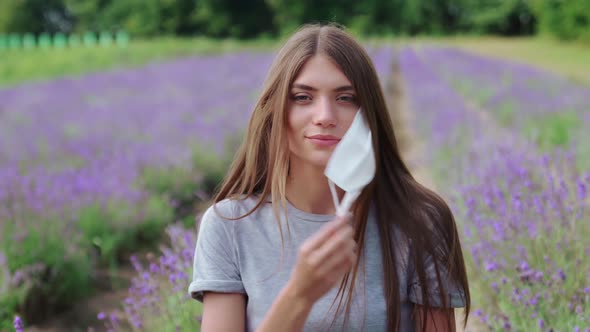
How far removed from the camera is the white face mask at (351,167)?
1.08m

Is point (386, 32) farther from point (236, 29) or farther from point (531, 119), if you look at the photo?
point (531, 119)

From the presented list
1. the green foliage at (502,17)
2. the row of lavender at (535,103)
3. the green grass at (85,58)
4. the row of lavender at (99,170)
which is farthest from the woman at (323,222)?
the green foliage at (502,17)

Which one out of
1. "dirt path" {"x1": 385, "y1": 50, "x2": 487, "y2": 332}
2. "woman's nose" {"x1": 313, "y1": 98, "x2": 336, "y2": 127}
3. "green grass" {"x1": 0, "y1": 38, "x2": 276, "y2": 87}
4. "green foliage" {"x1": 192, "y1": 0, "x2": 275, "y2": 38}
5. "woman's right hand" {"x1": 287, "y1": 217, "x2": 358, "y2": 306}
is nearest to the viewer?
"woman's right hand" {"x1": 287, "y1": 217, "x2": 358, "y2": 306}

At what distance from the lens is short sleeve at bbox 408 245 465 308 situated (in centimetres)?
151

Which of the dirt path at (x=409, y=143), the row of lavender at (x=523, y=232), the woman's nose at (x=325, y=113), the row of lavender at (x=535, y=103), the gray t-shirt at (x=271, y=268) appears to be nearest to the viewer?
the woman's nose at (x=325, y=113)

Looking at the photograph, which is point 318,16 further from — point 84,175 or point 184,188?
point 84,175

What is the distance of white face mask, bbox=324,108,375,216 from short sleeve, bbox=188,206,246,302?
50cm

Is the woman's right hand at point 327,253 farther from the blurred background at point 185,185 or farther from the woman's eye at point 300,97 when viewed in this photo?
the blurred background at point 185,185

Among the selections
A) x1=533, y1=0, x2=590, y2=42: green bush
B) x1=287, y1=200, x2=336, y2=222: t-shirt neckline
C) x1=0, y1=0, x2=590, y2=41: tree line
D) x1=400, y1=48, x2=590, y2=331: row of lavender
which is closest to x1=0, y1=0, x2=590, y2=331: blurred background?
x1=400, y1=48, x2=590, y2=331: row of lavender

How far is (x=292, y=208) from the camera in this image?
1548mm

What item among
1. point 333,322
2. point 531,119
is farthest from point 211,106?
point 333,322

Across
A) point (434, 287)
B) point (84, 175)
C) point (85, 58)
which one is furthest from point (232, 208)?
point (85, 58)

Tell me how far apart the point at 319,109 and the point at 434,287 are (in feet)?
1.58

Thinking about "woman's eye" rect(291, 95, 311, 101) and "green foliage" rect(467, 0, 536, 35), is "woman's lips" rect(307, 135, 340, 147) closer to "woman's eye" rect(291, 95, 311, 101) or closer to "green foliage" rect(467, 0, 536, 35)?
"woman's eye" rect(291, 95, 311, 101)
